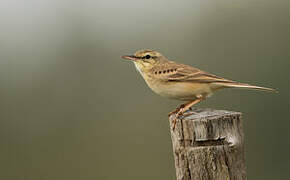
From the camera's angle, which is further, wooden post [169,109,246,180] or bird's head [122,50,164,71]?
bird's head [122,50,164,71]

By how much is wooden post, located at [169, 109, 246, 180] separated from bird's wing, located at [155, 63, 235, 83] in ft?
6.06

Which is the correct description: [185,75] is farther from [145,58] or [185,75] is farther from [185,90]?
[145,58]

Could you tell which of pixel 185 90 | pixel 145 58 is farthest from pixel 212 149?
pixel 145 58

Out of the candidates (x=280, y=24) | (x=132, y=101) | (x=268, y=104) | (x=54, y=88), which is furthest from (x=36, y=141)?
(x=280, y=24)

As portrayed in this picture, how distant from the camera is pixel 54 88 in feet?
55.7

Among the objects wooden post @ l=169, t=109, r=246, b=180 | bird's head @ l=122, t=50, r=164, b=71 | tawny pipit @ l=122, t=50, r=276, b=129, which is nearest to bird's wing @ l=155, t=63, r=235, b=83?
tawny pipit @ l=122, t=50, r=276, b=129

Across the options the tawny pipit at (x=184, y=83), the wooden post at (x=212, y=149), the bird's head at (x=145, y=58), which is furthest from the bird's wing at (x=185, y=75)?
the wooden post at (x=212, y=149)

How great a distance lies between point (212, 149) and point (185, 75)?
2609mm

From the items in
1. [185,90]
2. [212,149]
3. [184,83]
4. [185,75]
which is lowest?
[212,149]

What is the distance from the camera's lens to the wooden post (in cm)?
582

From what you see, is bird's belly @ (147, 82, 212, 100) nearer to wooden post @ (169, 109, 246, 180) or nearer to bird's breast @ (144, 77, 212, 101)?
bird's breast @ (144, 77, 212, 101)

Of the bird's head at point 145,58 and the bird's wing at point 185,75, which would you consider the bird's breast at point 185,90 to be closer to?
the bird's wing at point 185,75

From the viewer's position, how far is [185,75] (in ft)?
27.1

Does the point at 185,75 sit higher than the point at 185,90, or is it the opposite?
the point at 185,75
